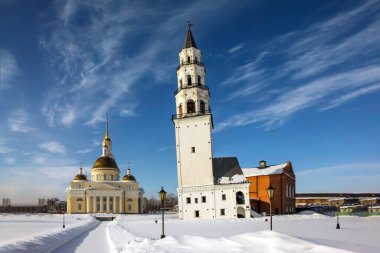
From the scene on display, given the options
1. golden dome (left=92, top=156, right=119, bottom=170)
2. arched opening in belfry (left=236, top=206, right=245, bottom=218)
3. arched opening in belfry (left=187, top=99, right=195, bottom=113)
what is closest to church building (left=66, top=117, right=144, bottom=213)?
golden dome (left=92, top=156, right=119, bottom=170)

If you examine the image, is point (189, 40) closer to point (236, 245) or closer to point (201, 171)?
point (201, 171)

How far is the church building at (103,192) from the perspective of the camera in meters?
89.1

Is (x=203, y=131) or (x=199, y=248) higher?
(x=203, y=131)

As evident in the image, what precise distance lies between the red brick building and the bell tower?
14.9 meters

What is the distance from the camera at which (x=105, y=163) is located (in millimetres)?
94438

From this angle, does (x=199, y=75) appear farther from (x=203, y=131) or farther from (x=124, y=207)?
(x=124, y=207)

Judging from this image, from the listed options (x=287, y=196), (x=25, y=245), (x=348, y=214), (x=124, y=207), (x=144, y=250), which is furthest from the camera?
(x=124, y=207)

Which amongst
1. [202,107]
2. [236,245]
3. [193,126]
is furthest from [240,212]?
[236,245]

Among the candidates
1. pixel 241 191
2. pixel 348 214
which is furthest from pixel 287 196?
pixel 241 191

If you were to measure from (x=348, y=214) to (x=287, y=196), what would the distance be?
33.6 feet

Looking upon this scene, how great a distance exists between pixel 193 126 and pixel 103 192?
4729 cm

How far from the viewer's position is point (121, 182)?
9462cm

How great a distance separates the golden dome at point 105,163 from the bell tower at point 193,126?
47.0 metres

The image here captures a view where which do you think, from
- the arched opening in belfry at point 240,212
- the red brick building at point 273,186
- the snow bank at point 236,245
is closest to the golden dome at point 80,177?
the red brick building at point 273,186
